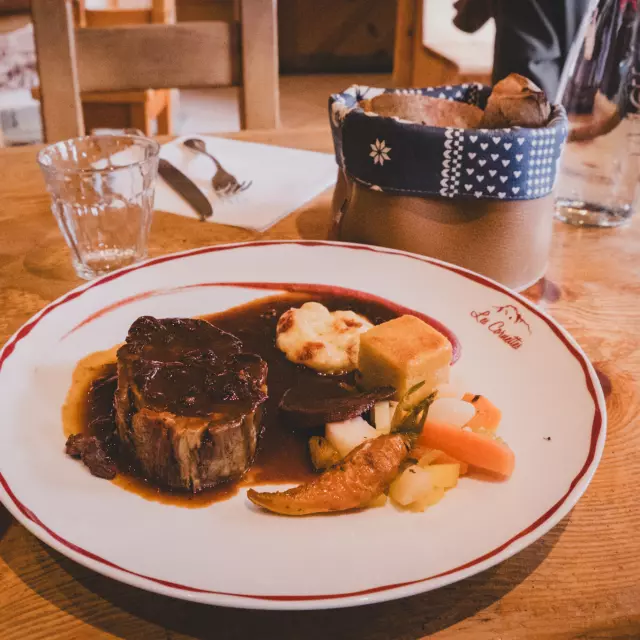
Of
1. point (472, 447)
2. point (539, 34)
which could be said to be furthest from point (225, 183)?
point (539, 34)

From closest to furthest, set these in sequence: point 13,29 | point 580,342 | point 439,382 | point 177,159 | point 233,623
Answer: point 233,623
point 439,382
point 580,342
point 177,159
point 13,29

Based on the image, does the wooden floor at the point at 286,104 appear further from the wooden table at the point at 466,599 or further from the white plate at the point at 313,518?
the wooden table at the point at 466,599

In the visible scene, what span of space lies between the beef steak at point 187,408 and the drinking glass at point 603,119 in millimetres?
945

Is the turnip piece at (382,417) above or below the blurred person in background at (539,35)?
below

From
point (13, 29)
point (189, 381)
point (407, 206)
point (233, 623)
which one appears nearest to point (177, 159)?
point (407, 206)

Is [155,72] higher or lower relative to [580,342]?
higher

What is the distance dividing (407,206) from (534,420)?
0.50 metres

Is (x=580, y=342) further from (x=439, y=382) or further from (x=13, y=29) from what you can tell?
(x=13, y=29)

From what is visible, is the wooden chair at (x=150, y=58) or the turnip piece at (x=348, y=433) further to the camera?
the wooden chair at (x=150, y=58)

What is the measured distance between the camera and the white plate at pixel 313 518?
0.70 metres

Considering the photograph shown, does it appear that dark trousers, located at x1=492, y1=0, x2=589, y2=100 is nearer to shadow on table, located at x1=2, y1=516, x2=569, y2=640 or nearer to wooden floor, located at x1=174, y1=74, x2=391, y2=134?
shadow on table, located at x1=2, y1=516, x2=569, y2=640

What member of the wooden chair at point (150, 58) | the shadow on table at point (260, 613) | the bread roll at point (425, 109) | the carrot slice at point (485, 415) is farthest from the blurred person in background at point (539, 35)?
the shadow on table at point (260, 613)

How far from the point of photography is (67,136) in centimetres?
228

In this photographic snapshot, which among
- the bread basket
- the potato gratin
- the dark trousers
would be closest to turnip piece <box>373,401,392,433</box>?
the potato gratin
